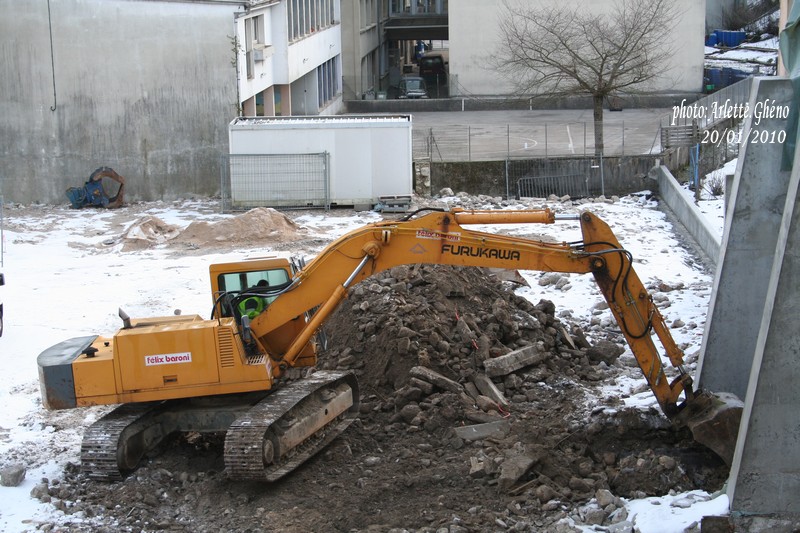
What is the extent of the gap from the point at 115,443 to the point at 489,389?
491 cm

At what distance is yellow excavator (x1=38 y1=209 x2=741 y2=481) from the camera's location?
11445 mm

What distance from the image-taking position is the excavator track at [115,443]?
449 inches

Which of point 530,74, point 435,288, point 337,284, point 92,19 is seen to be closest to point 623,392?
point 435,288

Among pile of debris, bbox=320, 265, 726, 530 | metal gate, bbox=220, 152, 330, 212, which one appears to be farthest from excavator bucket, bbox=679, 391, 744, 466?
metal gate, bbox=220, 152, 330, 212

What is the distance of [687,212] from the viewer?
24812mm

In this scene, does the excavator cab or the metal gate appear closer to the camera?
the excavator cab

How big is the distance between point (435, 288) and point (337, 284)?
4406mm

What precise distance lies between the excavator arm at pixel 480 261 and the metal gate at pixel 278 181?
16.0 meters

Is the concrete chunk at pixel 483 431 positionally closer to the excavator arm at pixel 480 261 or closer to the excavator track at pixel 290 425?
the excavator track at pixel 290 425

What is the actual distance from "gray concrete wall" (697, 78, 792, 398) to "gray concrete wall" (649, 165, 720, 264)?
7.05m

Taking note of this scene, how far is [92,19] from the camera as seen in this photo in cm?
2912

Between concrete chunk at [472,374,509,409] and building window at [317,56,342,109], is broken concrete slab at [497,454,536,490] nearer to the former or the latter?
concrete chunk at [472,374,509,409]

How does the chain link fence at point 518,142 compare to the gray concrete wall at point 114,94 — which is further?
the chain link fence at point 518,142

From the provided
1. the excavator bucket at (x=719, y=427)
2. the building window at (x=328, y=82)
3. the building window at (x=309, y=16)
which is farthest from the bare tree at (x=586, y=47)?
the excavator bucket at (x=719, y=427)
